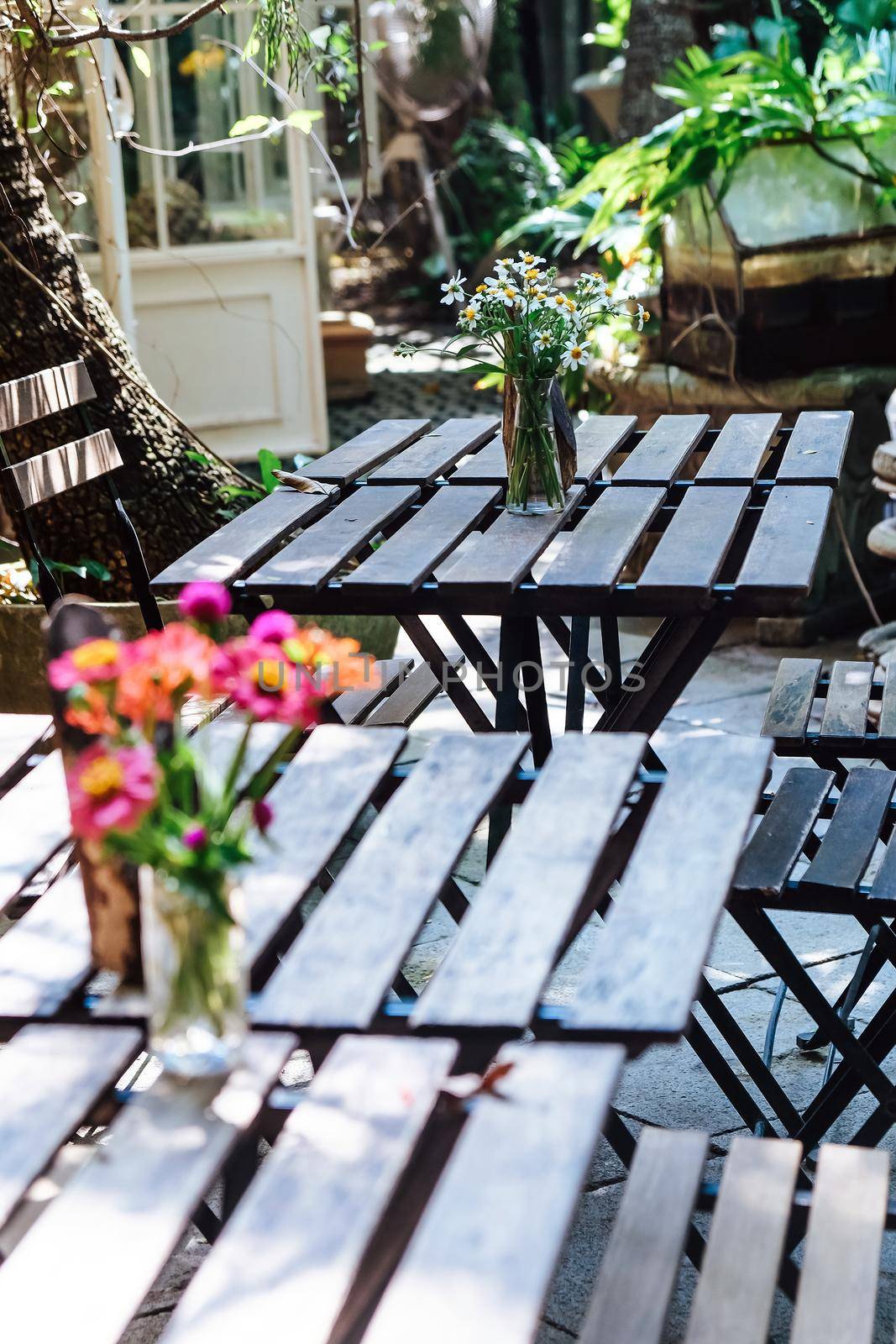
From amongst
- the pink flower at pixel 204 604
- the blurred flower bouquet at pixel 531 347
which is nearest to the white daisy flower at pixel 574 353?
the blurred flower bouquet at pixel 531 347

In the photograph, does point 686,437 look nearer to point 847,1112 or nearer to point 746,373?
point 847,1112

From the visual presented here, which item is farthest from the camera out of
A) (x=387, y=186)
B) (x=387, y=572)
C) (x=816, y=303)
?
(x=387, y=186)

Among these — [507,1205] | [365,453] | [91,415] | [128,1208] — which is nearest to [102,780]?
[128,1208]

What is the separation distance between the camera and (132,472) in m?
4.24

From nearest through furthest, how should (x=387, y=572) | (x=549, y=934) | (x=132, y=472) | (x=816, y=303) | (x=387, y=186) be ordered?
1. (x=549, y=934)
2. (x=387, y=572)
3. (x=132, y=472)
4. (x=816, y=303)
5. (x=387, y=186)

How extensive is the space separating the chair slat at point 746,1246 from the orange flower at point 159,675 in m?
0.67

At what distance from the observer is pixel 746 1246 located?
1438 millimetres

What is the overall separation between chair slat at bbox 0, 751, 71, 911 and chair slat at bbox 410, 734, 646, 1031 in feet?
1.61

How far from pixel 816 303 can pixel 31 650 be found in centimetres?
275

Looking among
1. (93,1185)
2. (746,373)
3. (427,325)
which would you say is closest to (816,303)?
(746,373)

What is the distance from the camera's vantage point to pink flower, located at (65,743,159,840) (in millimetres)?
1176

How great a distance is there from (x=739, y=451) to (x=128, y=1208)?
2139 mm

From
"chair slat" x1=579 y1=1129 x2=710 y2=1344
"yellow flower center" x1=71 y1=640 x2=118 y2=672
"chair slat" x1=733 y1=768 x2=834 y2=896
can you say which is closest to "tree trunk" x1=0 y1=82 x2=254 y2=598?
"chair slat" x1=733 y1=768 x2=834 y2=896

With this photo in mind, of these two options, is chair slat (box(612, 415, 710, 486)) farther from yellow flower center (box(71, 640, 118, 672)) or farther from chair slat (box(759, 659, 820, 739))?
yellow flower center (box(71, 640, 118, 672))
